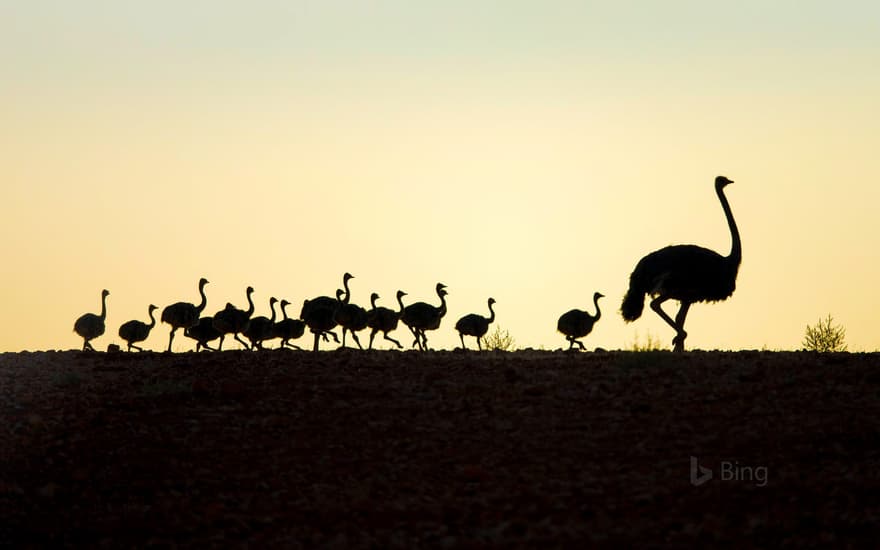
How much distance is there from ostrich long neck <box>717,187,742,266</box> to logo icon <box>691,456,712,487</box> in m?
11.7

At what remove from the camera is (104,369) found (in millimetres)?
23328

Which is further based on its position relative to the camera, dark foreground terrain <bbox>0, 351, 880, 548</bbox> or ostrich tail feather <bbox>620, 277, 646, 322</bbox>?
ostrich tail feather <bbox>620, 277, 646, 322</bbox>

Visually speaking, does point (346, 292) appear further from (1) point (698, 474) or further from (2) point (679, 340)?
(1) point (698, 474)

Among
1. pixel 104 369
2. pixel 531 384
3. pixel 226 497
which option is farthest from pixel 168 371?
pixel 226 497

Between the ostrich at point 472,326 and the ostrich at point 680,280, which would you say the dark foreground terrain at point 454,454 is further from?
the ostrich at point 472,326

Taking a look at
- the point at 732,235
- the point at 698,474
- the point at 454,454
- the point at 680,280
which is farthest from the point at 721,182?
the point at 698,474

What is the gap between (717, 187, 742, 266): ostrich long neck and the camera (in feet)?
88.4

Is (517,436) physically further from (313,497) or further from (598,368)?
(598,368)

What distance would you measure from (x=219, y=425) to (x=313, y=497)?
11.0 ft

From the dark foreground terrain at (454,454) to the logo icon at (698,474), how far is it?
1.2 inches

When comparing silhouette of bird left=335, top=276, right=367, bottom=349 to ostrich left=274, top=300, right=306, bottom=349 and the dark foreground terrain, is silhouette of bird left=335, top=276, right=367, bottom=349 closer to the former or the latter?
ostrich left=274, top=300, right=306, bottom=349

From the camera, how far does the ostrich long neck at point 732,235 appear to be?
26.9 metres

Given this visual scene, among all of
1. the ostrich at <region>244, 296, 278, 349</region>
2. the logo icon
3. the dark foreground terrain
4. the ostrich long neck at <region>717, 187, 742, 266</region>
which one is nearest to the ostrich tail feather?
the ostrich long neck at <region>717, 187, 742, 266</region>

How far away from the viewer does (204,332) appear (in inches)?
1270
